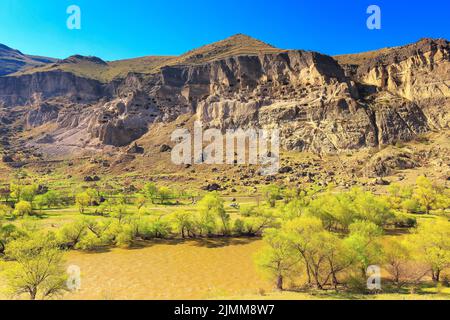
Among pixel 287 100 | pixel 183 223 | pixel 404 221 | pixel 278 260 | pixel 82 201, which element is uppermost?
pixel 287 100

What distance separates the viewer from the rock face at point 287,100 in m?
119

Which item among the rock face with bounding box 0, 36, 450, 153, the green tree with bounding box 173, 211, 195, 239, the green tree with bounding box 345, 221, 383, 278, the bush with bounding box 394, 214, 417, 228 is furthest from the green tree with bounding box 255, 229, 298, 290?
the rock face with bounding box 0, 36, 450, 153

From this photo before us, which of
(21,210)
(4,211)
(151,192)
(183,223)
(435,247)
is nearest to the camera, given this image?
(435,247)

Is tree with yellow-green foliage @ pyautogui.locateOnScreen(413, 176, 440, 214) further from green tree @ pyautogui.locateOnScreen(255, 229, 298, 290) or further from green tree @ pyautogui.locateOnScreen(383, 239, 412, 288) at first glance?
green tree @ pyautogui.locateOnScreen(255, 229, 298, 290)

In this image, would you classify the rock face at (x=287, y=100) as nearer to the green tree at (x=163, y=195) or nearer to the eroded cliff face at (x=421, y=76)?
the eroded cliff face at (x=421, y=76)

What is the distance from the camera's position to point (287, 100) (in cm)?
13862

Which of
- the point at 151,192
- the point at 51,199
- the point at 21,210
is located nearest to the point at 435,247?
the point at 21,210

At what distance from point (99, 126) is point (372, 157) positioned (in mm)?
125804

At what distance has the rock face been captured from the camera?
119438mm

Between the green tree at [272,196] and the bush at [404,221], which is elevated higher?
the green tree at [272,196]

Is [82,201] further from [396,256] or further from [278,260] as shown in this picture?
[396,256]

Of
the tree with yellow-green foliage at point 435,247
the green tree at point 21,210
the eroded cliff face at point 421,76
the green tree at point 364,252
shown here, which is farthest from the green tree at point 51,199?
the eroded cliff face at point 421,76

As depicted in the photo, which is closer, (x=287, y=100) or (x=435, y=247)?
(x=435, y=247)

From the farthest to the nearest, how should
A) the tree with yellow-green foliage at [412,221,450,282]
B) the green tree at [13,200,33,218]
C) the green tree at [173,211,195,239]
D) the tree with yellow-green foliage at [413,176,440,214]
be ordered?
the tree with yellow-green foliage at [413,176,440,214]
the green tree at [13,200,33,218]
the green tree at [173,211,195,239]
the tree with yellow-green foliage at [412,221,450,282]
